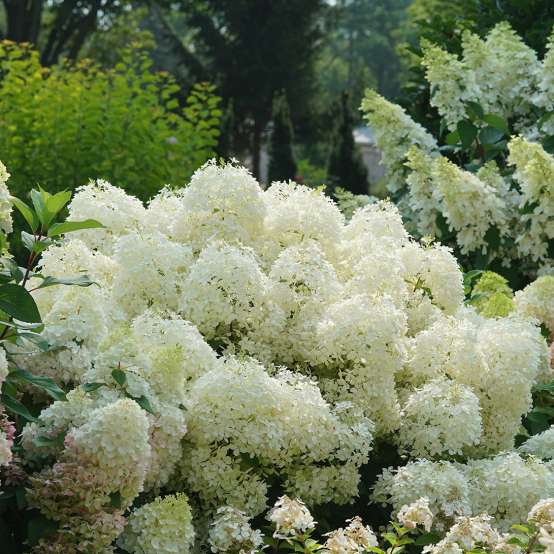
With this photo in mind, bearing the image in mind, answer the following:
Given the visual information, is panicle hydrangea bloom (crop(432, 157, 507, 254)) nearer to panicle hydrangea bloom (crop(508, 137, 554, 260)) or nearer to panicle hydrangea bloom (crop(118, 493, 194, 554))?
panicle hydrangea bloom (crop(508, 137, 554, 260))

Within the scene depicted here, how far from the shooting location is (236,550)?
8.92 ft

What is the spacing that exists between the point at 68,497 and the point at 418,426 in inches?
46.9

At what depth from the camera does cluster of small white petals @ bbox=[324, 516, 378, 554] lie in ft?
8.30

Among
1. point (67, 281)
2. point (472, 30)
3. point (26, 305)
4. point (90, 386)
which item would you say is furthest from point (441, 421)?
point (472, 30)

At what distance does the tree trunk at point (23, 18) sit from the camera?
57.1ft

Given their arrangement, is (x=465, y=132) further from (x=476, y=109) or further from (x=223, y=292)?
(x=223, y=292)

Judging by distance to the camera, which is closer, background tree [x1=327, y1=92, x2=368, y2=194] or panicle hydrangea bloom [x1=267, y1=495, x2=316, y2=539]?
panicle hydrangea bloom [x1=267, y1=495, x2=316, y2=539]

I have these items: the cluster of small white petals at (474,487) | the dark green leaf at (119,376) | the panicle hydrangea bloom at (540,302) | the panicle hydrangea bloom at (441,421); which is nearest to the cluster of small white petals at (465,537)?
the cluster of small white petals at (474,487)

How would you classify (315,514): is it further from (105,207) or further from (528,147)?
(528,147)

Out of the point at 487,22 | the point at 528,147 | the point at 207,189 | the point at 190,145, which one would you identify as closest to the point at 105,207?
the point at 207,189

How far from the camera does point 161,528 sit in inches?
105

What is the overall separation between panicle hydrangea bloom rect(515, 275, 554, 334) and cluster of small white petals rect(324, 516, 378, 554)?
2.08 meters

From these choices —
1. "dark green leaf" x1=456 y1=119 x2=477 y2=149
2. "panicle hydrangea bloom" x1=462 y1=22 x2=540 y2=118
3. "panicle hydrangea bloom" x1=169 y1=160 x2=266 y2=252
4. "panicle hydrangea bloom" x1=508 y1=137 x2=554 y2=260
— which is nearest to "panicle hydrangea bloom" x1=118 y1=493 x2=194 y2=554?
"panicle hydrangea bloom" x1=169 y1=160 x2=266 y2=252

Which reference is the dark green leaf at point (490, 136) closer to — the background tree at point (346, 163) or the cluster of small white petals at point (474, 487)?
the cluster of small white petals at point (474, 487)
